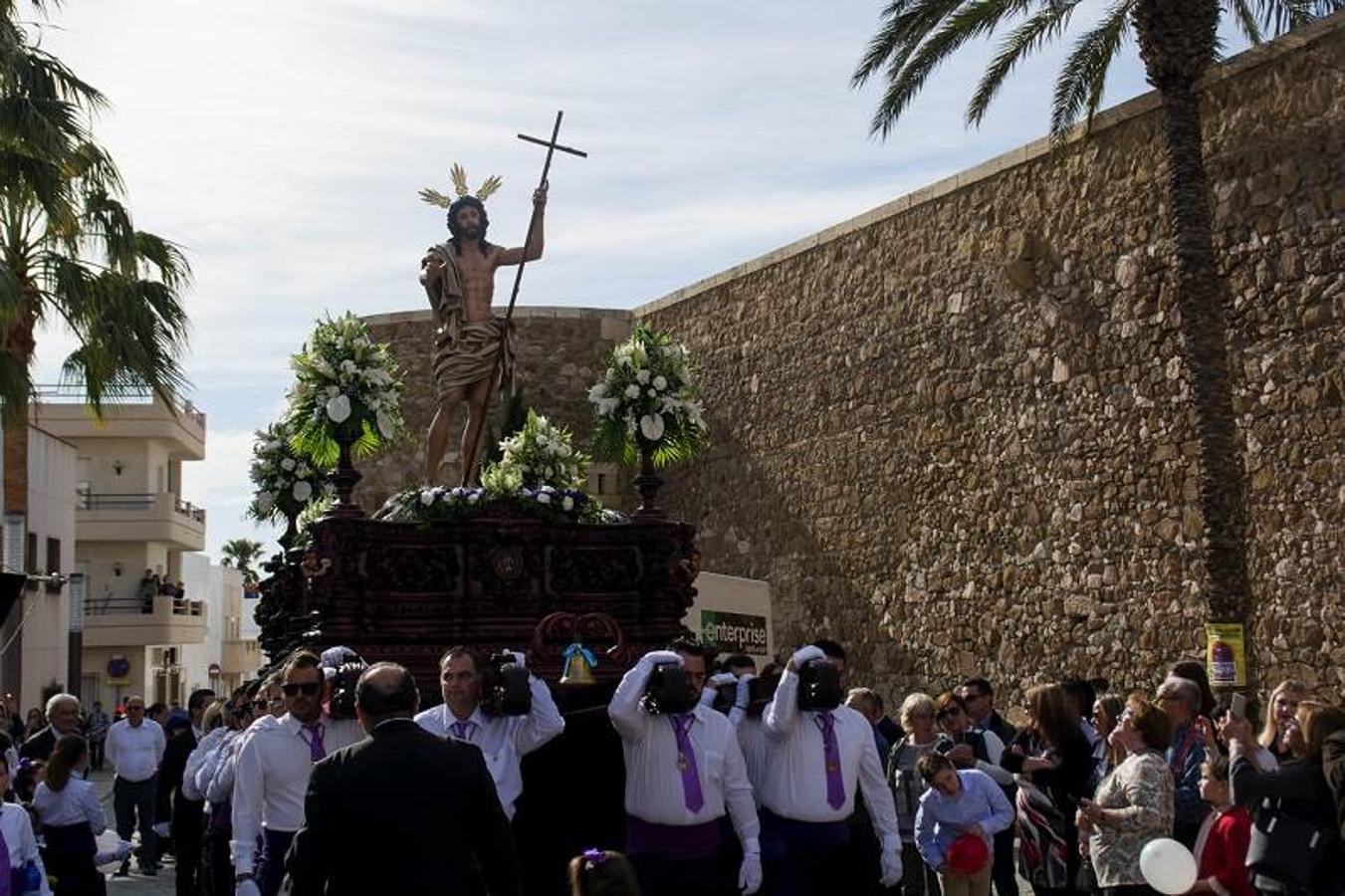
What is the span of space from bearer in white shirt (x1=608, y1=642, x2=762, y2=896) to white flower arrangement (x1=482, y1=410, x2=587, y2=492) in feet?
19.8

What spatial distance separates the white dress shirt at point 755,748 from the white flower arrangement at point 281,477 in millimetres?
8977

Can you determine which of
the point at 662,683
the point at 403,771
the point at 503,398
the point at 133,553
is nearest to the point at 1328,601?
the point at 503,398

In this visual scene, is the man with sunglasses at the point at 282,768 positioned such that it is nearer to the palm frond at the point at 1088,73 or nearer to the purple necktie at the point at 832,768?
the purple necktie at the point at 832,768

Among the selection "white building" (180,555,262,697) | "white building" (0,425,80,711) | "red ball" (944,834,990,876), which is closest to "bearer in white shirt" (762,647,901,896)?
"red ball" (944,834,990,876)

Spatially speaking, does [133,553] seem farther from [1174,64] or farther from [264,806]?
[264,806]

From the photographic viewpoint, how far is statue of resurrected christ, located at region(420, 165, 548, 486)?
48.7 feet

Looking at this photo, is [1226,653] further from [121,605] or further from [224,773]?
[121,605]

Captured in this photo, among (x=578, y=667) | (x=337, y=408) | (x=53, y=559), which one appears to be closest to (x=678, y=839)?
(x=578, y=667)

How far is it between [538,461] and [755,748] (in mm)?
6030

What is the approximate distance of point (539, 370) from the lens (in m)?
31.0

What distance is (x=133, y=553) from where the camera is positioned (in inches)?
1935

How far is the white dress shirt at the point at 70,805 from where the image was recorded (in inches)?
409

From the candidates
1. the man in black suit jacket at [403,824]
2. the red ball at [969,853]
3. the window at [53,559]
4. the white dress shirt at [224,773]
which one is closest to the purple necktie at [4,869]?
the white dress shirt at [224,773]

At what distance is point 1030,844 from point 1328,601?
9.46 m
